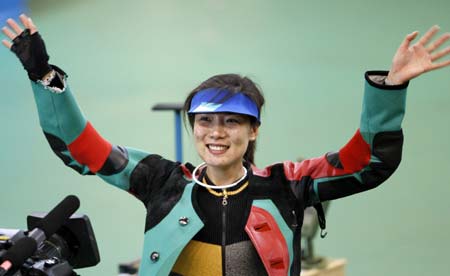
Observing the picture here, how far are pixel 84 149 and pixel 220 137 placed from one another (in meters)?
0.32

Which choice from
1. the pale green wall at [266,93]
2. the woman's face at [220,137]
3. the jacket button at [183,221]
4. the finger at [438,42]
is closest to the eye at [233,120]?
the woman's face at [220,137]

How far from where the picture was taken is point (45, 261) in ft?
4.48

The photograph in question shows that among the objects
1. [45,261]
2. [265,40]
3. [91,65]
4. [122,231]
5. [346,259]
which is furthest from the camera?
[91,65]

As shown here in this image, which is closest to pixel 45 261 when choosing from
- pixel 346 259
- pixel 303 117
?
pixel 346 259

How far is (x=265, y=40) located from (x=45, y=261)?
11.6 feet

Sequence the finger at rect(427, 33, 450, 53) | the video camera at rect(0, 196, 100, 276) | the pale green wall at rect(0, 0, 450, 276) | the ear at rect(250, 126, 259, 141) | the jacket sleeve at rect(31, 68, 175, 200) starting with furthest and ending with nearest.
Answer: the pale green wall at rect(0, 0, 450, 276) < the ear at rect(250, 126, 259, 141) < the jacket sleeve at rect(31, 68, 175, 200) < the finger at rect(427, 33, 450, 53) < the video camera at rect(0, 196, 100, 276)

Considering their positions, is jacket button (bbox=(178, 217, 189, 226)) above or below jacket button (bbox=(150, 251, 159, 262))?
above

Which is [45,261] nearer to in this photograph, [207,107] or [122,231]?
[207,107]

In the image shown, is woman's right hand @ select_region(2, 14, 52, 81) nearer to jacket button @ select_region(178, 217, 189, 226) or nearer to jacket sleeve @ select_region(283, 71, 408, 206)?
jacket button @ select_region(178, 217, 189, 226)

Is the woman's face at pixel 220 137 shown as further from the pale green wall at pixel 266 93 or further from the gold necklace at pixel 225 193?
the pale green wall at pixel 266 93

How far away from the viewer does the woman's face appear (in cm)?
177

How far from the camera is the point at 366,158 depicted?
1.73 m

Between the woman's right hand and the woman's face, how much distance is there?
381mm

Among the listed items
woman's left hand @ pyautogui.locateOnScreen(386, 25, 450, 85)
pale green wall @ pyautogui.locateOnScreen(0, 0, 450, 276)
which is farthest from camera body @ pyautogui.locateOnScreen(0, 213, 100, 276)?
pale green wall @ pyautogui.locateOnScreen(0, 0, 450, 276)
